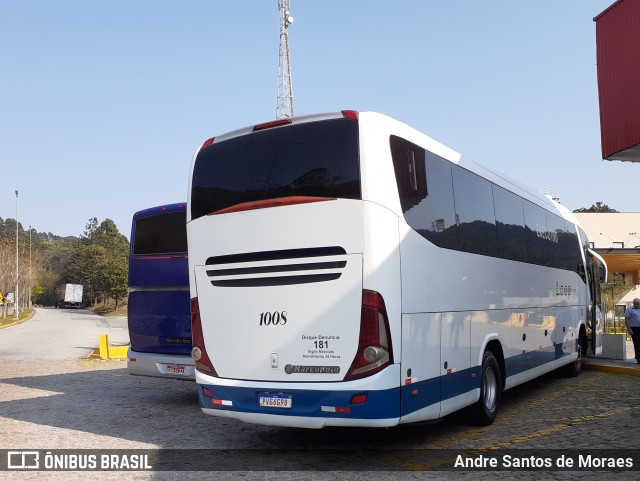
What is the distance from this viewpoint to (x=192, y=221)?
7.96 metres

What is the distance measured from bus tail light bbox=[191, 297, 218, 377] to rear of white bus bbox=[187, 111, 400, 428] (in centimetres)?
1

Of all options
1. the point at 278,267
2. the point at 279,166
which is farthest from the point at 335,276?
the point at 279,166

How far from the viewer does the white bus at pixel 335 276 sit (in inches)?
261

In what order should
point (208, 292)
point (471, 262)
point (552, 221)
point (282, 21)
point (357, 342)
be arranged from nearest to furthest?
point (357, 342)
point (208, 292)
point (471, 262)
point (552, 221)
point (282, 21)

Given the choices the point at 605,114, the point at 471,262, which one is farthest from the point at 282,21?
the point at 471,262

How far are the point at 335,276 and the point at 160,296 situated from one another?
546 cm

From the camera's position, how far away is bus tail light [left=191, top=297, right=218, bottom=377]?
7637 millimetres

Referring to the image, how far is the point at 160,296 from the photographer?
11336 millimetres

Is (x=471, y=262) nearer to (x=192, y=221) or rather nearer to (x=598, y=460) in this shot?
(x=598, y=460)

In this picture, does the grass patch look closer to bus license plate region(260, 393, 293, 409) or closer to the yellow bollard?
the yellow bollard

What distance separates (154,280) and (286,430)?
3.95 metres

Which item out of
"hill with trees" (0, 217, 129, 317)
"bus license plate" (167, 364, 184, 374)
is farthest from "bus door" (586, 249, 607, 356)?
"hill with trees" (0, 217, 129, 317)

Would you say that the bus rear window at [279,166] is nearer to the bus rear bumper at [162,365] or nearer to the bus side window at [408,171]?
the bus side window at [408,171]

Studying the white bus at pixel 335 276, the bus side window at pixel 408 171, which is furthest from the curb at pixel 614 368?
the bus side window at pixel 408 171
